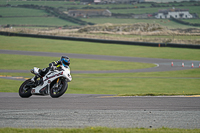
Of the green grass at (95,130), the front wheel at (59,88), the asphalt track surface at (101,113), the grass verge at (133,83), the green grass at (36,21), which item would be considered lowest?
the grass verge at (133,83)

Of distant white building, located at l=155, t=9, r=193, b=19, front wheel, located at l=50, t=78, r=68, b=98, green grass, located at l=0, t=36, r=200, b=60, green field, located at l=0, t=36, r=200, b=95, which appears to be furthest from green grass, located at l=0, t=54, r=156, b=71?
distant white building, located at l=155, t=9, r=193, b=19

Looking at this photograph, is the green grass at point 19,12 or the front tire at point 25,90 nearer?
the front tire at point 25,90

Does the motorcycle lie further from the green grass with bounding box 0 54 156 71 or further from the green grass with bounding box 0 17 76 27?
the green grass with bounding box 0 17 76 27

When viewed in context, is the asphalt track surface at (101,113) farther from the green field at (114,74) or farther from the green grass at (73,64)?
the green grass at (73,64)

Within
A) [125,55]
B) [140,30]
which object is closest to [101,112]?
[125,55]

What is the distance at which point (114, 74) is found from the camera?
1168 inches

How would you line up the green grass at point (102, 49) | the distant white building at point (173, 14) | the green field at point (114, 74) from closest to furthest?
the green field at point (114, 74) → the green grass at point (102, 49) → the distant white building at point (173, 14)

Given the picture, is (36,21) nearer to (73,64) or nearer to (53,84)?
(73,64)

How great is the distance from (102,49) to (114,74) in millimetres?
20520

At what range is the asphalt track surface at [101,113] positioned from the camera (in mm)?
9079

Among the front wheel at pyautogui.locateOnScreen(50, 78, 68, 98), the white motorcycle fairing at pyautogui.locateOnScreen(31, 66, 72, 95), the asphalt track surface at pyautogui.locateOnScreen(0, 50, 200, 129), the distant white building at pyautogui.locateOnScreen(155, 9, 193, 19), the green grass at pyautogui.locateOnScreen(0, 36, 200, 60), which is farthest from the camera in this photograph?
the distant white building at pyautogui.locateOnScreen(155, 9, 193, 19)

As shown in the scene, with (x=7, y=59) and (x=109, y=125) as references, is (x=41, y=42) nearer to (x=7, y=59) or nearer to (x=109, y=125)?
(x=7, y=59)

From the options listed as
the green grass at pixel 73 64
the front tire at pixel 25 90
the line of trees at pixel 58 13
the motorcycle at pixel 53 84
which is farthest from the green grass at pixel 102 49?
the line of trees at pixel 58 13

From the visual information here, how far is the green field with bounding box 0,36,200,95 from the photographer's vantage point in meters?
21.1
